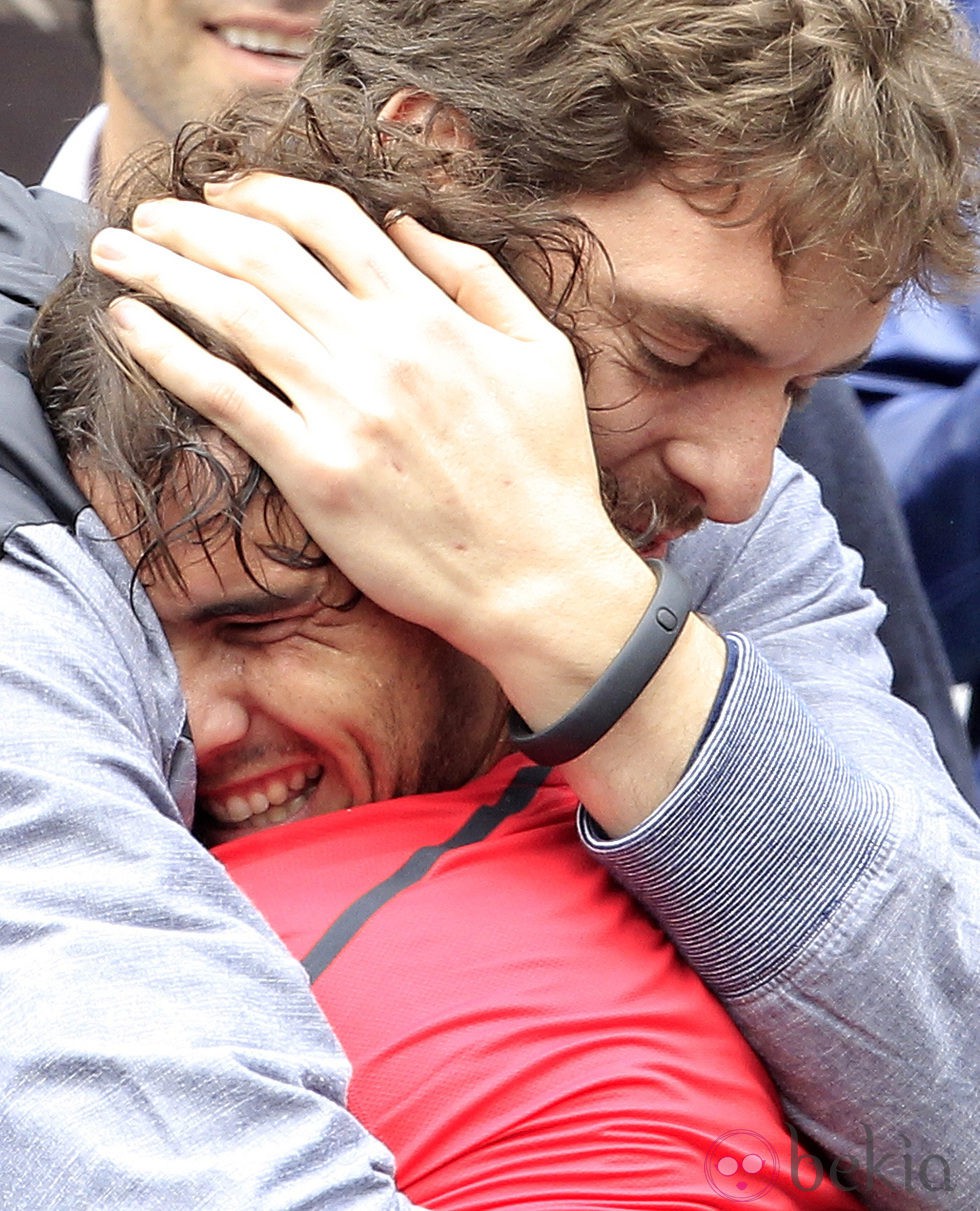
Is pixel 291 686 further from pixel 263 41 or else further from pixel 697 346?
pixel 263 41

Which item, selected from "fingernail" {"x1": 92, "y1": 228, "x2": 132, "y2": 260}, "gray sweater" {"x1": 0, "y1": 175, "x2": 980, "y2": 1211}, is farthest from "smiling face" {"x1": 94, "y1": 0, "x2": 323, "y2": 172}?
"fingernail" {"x1": 92, "y1": 228, "x2": 132, "y2": 260}

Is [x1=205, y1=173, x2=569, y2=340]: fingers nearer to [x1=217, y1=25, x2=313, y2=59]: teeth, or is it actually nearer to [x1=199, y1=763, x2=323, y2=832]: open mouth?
[x1=199, y1=763, x2=323, y2=832]: open mouth

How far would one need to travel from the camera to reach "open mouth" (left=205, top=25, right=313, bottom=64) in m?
2.16

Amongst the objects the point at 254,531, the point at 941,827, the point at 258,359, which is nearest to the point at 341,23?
the point at 258,359

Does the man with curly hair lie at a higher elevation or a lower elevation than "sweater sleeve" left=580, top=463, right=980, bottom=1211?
higher

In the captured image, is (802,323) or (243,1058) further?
(802,323)

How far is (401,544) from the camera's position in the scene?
1175mm

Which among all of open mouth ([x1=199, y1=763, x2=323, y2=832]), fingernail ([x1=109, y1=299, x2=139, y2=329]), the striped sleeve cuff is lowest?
open mouth ([x1=199, y1=763, x2=323, y2=832])

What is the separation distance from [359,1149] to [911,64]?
0.95m

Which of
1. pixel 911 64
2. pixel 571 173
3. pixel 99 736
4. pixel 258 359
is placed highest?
pixel 911 64

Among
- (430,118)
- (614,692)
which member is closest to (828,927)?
(614,692)

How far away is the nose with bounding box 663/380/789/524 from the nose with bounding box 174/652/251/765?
0.43 metres

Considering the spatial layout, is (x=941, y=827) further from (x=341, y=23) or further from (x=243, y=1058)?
(x=341, y=23)

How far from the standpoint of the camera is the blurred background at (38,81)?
2494mm
